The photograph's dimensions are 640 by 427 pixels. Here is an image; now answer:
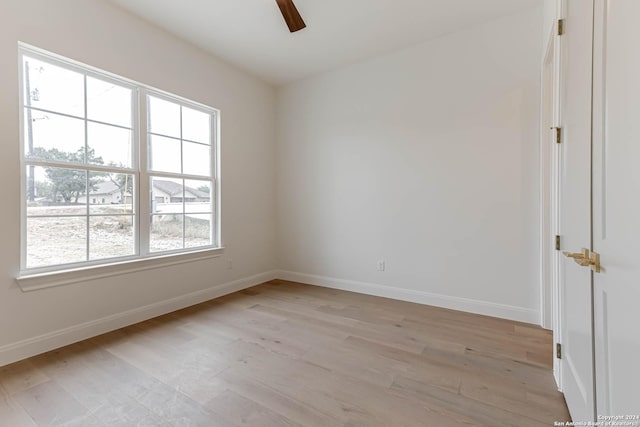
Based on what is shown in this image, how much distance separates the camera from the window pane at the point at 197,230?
323 cm

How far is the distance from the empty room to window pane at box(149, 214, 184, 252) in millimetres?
24

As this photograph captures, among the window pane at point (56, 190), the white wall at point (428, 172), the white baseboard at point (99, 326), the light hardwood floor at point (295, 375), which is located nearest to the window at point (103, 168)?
the window pane at point (56, 190)

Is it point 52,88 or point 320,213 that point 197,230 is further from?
point 52,88

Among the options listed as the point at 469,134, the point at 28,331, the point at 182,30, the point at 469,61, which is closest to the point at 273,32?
the point at 182,30

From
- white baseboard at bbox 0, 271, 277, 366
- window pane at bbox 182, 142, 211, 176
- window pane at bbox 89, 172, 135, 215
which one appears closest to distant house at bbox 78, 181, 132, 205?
window pane at bbox 89, 172, 135, 215

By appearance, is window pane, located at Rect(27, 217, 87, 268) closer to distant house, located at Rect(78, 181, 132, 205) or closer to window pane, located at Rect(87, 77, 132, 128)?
distant house, located at Rect(78, 181, 132, 205)

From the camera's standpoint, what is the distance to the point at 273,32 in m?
2.92

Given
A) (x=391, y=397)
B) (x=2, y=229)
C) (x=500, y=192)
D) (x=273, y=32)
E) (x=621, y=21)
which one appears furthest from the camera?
(x=273, y=32)

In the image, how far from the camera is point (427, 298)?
3.15 metres

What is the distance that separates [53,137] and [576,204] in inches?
143

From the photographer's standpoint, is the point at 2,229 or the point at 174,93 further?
the point at 174,93

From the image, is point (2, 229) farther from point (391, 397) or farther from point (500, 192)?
point (500, 192)

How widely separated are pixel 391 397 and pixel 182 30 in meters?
3.84

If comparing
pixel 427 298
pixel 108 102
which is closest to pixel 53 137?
pixel 108 102
